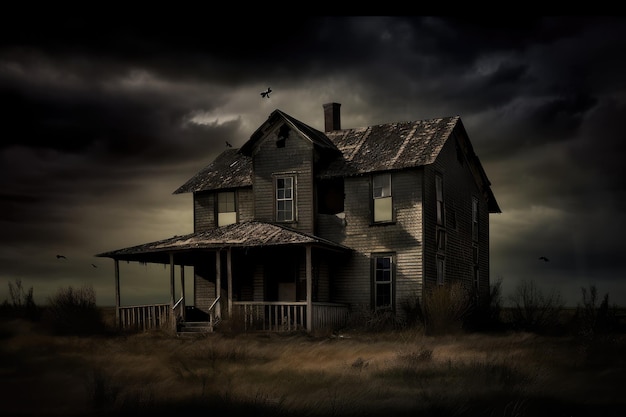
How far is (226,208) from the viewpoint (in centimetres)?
2684

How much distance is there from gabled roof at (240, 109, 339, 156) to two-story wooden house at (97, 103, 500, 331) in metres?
0.05

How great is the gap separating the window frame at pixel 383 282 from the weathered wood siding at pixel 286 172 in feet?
8.55

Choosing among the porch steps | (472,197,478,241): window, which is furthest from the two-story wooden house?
(472,197,478,241): window

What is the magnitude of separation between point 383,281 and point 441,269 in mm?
2396

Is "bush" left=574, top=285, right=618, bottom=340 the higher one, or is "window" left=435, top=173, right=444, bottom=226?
"window" left=435, top=173, right=444, bottom=226

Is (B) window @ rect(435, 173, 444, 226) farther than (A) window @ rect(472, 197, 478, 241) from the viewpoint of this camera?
No

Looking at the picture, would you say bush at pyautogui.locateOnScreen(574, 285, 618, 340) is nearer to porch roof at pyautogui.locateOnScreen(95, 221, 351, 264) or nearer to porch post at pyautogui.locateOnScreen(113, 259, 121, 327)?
porch roof at pyautogui.locateOnScreen(95, 221, 351, 264)

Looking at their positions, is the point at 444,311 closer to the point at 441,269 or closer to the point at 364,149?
the point at 441,269

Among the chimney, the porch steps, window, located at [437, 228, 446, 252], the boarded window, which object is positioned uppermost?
the chimney

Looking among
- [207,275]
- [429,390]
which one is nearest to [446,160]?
[207,275]

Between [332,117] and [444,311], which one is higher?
[332,117]

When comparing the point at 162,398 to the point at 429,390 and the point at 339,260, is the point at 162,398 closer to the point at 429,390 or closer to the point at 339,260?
the point at 429,390

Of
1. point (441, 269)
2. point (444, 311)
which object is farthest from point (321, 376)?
point (441, 269)

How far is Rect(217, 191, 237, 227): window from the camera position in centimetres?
2673
